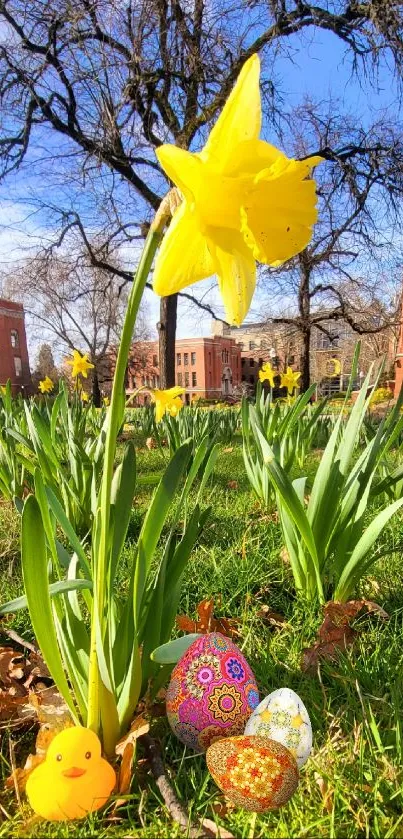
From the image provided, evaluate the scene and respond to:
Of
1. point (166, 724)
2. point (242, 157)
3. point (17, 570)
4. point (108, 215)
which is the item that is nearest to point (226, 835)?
point (166, 724)

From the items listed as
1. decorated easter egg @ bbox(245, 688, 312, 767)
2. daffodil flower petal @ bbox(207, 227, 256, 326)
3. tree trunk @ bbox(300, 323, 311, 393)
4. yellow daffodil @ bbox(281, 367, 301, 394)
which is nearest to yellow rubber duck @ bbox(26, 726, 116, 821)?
decorated easter egg @ bbox(245, 688, 312, 767)

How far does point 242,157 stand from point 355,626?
1.27 metres

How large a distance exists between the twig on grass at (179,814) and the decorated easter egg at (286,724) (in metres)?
0.16

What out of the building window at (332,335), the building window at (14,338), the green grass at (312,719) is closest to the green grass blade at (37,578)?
the green grass at (312,719)

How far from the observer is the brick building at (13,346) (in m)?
39.0

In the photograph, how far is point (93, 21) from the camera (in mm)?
8055

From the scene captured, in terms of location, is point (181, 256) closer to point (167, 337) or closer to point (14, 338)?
point (167, 337)

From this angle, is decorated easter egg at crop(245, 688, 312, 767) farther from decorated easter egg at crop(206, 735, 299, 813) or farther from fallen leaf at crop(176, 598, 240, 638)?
fallen leaf at crop(176, 598, 240, 638)

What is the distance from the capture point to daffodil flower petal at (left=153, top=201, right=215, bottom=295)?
599mm

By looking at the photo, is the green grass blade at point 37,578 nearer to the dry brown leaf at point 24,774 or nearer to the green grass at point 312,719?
the dry brown leaf at point 24,774

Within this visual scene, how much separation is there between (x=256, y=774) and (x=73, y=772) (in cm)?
29

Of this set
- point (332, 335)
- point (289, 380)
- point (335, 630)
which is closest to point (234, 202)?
point (335, 630)

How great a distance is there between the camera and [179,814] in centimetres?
75

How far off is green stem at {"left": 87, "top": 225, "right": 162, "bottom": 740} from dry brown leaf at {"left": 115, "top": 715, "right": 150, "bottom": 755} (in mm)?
30
